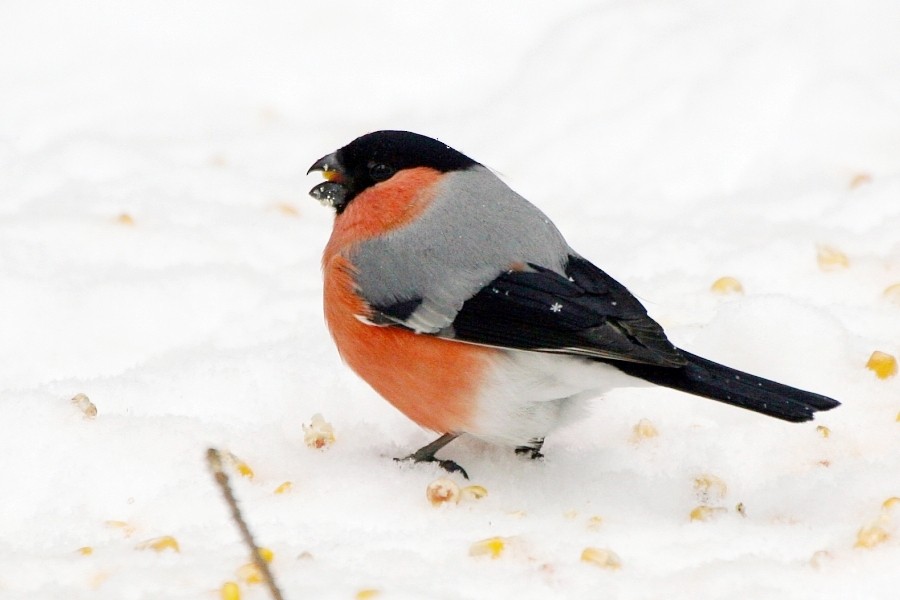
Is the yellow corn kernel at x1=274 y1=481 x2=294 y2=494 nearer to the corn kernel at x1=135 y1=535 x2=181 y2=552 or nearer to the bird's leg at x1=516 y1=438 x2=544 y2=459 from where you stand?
the corn kernel at x1=135 y1=535 x2=181 y2=552

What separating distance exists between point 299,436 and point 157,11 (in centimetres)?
430

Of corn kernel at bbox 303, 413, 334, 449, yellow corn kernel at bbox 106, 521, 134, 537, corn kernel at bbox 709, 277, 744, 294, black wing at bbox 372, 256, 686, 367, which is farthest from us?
corn kernel at bbox 709, 277, 744, 294

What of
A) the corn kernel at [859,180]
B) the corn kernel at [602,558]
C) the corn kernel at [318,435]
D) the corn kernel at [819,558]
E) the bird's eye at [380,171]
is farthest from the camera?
the corn kernel at [859,180]

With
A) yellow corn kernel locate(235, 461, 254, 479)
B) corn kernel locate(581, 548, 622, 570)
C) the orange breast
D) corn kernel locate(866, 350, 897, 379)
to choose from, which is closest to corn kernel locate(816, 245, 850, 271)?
corn kernel locate(866, 350, 897, 379)

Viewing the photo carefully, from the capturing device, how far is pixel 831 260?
5422 mm

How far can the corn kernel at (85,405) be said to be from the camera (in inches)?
163

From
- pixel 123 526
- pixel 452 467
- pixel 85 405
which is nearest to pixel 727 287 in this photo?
pixel 452 467

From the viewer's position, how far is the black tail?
3.68m

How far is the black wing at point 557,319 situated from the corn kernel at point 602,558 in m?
0.60

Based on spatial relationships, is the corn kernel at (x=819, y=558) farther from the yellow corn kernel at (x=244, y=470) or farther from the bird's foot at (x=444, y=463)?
the yellow corn kernel at (x=244, y=470)

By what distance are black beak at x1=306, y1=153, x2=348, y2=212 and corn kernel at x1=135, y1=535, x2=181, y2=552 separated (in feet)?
4.73

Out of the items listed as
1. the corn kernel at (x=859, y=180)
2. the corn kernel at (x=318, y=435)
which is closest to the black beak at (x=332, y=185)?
the corn kernel at (x=318, y=435)

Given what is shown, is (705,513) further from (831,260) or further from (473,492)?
(831,260)

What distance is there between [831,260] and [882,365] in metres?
1.07
